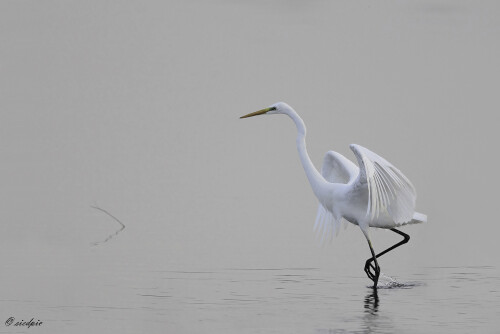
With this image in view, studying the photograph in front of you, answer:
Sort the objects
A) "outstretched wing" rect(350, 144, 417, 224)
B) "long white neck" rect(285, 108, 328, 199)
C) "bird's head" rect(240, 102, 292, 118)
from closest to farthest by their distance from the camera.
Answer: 1. "outstretched wing" rect(350, 144, 417, 224)
2. "long white neck" rect(285, 108, 328, 199)
3. "bird's head" rect(240, 102, 292, 118)

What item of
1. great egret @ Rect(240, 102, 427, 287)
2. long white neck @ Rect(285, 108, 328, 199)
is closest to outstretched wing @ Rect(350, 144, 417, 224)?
great egret @ Rect(240, 102, 427, 287)

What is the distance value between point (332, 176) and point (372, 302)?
3.91m

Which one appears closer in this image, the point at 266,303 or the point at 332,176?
the point at 266,303

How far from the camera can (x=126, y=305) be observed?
12.6m

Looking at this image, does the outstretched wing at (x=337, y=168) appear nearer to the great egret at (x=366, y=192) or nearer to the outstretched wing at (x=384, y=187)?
the great egret at (x=366, y=192)

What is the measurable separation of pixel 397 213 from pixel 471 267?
2.72 meters

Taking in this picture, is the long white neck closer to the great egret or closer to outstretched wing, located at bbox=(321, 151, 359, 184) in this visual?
the great egret

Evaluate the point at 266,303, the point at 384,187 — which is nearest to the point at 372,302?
the point at 266,303

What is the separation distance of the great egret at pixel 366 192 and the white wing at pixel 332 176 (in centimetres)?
2

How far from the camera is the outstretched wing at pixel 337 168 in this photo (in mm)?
16183

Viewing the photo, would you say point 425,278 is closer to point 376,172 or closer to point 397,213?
point 397,213

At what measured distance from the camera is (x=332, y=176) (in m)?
16.8

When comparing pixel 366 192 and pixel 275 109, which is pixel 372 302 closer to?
pixel 366 192

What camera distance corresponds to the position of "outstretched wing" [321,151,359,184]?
16.2 metres
